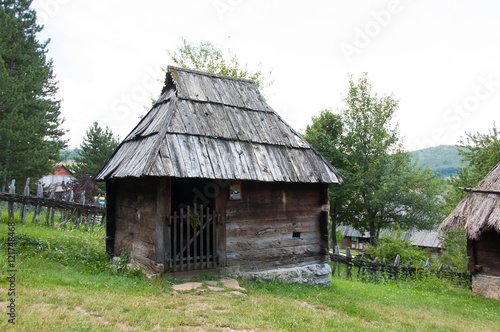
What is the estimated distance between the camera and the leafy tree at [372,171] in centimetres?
2392

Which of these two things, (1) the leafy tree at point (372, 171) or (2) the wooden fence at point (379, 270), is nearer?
(2) the wooden fence at point (379, 270)

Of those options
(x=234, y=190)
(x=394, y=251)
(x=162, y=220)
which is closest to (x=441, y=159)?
(x=394, y=251)

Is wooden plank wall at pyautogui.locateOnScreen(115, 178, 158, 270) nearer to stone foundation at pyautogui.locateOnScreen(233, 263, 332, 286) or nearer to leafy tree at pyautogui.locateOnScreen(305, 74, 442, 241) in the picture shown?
stone foundation at pyautogui.locateOnScreen(233, 263, 332, 286)

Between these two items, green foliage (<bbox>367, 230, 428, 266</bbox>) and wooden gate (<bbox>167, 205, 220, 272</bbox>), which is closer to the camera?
wooden gate (<bbox>167, 205, 220, 272</bbox>)

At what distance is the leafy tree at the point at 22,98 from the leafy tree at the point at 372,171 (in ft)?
59.0

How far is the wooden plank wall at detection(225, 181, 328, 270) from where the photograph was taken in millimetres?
7500

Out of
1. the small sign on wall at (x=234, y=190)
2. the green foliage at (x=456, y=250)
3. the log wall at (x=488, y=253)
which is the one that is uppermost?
the small sign on wall at (x=234, y=190)

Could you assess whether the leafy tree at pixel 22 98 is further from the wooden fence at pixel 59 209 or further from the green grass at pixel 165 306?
the green grass at pixel 165 306

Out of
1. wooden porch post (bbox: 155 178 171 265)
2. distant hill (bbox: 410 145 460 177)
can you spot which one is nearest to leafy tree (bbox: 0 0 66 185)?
wooden porch post (bbox: 155 178 171 265)

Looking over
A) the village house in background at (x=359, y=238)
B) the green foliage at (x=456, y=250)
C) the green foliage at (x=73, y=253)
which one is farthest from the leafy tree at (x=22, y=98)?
the village house in background at (x=359, y=238)

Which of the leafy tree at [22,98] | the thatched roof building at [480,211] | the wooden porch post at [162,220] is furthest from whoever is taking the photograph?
the leafy tree at [22,98]

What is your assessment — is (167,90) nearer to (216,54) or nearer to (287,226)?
(287,226)

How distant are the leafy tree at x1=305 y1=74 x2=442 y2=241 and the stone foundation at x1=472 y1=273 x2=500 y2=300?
1157cm

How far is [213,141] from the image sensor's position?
744 cm
